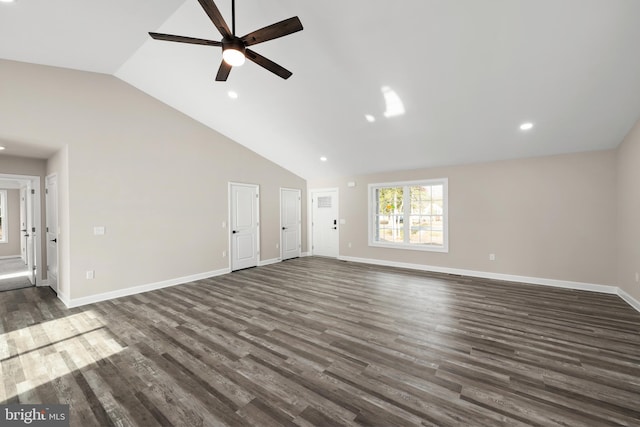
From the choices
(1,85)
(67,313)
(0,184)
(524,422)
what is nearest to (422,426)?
(524,422)

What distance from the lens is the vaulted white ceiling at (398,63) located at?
2559mm

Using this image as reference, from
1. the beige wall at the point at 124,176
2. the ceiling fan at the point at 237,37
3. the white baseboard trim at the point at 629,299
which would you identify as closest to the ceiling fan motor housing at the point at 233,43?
the ceiling fan at the point at 237,37

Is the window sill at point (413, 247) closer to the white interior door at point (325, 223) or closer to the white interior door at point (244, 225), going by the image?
the white interior door at point (325, 223)

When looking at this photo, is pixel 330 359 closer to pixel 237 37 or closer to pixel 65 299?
pixel 237 37

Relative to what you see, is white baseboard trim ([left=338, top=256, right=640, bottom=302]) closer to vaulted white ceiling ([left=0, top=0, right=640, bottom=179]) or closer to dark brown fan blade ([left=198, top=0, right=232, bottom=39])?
vaulted white ceiling ([left=0, top=0, right=640, bottom=179])

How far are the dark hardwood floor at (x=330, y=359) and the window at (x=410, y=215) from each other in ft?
6.22

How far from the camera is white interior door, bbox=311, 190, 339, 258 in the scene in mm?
7637

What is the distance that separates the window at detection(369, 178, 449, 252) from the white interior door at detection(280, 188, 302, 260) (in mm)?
2241

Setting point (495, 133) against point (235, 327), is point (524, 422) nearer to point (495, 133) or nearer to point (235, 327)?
point (235, 327)

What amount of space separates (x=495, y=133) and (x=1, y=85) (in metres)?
7.06

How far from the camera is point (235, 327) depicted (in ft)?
10.5

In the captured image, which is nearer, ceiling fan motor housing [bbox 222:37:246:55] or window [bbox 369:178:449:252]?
ceiling fan motor housing [bbox 222:37:246:55]

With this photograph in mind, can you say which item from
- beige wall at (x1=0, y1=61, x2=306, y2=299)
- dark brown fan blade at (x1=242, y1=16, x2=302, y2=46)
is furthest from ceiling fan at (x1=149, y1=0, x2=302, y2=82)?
beige wall at (x1=0, y1=61, x2=306, y2=299)

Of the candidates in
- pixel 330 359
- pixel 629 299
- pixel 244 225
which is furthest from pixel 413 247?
pixel 330 359
